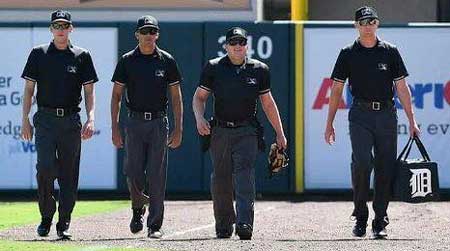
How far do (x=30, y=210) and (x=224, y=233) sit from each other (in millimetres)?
4230

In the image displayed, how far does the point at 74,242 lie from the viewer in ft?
32.4

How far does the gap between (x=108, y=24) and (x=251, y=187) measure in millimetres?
5914

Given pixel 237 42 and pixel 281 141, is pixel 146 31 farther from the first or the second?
pixel 281 141

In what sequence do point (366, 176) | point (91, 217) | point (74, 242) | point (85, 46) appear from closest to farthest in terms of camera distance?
point (74, 242), point (366, 176), point (91, 217), point (85, 46)

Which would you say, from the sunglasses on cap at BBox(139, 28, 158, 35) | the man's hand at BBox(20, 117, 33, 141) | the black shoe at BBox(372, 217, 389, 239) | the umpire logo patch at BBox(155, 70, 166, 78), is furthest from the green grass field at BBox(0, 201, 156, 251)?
the black shoe at BBox(372, 217, 389, 239)

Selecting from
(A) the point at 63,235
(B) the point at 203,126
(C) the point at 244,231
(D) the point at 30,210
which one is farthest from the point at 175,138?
(D) the point at 30,210

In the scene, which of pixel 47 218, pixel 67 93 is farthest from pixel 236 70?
pixel 47 218

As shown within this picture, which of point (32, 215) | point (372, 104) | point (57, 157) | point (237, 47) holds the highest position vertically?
point (237, 47)

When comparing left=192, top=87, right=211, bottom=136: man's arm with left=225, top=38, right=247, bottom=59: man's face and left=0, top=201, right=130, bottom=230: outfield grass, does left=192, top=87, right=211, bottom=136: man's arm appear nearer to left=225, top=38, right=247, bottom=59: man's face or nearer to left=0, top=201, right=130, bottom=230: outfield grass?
left=225, top=38, right=247, bottom=59: man's face

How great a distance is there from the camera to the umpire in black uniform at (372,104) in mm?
10453

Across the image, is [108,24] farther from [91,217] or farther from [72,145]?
[72,145]

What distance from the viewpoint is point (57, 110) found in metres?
10.4

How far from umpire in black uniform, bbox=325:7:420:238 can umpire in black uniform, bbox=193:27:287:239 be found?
2.35 ft

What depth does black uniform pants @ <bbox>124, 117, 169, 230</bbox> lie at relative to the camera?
10.4 meters
